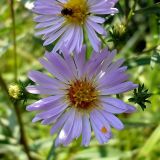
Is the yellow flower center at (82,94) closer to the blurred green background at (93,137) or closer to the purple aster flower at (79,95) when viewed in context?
the purple aster flower at (79,95)

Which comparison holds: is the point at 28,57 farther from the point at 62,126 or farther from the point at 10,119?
the point at 62,126

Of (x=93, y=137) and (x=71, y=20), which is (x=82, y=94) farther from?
(x=93, y=137)

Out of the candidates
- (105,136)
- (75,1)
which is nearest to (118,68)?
(105,136)

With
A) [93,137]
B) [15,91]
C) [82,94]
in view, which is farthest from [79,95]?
[93,137]

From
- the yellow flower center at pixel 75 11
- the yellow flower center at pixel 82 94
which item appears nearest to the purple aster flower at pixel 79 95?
the yellow flower center at pixel 82 94

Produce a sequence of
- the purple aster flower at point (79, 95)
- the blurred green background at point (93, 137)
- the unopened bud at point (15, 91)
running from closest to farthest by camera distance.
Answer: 1. the purple aster flower at point (79, 95)
2. the unopened bud at point (15, 91)
3. the blurred green background at point (93, 137)

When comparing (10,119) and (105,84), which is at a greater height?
(105,84)
